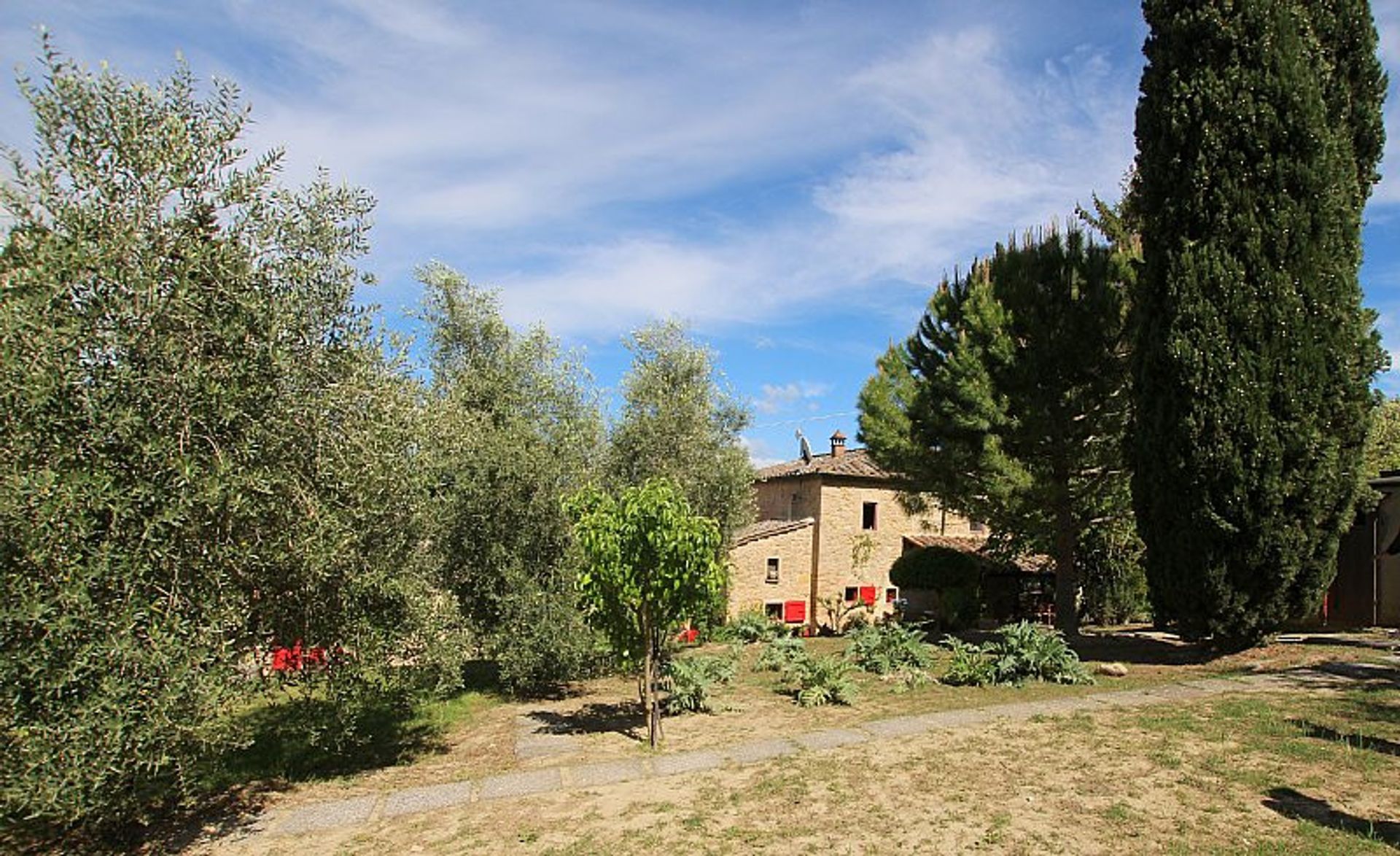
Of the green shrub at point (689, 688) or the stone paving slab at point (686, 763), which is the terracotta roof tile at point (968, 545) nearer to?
the green shrub at point (689, 688)

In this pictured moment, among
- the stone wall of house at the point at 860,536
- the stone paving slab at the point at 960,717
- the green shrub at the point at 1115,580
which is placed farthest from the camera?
the stone wall of house at the point at 860,536

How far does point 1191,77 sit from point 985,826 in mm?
11562

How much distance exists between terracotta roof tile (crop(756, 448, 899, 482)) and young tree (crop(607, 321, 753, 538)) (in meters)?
6.67

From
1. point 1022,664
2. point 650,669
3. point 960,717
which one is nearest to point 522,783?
point 650,669

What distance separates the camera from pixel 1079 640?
15414mm

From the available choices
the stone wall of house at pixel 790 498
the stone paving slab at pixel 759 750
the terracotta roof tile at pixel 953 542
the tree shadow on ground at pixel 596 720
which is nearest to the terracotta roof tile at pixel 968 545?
the terracotta roof tile at pixel 953 542

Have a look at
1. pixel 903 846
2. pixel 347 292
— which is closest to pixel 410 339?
pixel 347 292

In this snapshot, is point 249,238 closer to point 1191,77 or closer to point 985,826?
point 985,826

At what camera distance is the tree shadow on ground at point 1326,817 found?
5.33 meters

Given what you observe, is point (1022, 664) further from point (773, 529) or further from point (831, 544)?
point (831, 544)

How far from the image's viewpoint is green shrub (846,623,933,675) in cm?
1259

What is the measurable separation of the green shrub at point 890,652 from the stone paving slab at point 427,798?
7.28 m

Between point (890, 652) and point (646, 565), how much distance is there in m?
6.32

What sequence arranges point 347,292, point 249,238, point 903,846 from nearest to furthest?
point 903,846 < point 249,238 < point 347,292
